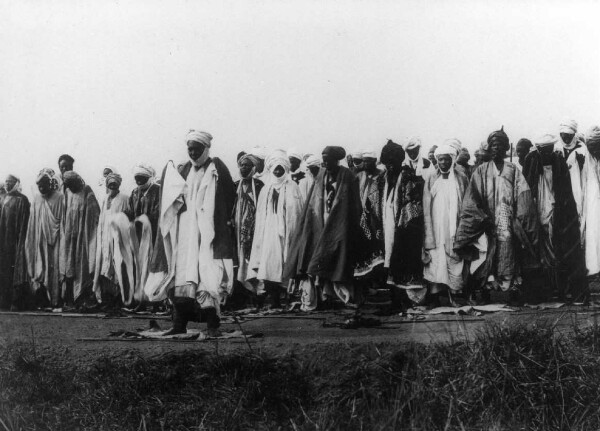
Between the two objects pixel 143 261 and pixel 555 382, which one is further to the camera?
pixel 143 261

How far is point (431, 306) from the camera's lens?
5355mm

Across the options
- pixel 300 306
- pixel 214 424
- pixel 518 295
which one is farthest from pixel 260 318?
pixel 518 295

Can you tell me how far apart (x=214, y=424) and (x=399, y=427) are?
3.95 ft

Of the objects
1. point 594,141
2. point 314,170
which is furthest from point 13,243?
point 594,141

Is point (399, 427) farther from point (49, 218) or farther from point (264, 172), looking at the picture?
point (49, 218)

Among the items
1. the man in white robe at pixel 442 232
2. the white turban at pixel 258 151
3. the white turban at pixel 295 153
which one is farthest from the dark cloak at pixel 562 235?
the white turban at pixel 258 151

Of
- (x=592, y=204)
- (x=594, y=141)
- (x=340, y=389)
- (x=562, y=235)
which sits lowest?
(x=340, y=389)

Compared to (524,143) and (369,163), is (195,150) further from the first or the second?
(524,143)

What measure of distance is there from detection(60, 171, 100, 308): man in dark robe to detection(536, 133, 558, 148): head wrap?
12.1 ft

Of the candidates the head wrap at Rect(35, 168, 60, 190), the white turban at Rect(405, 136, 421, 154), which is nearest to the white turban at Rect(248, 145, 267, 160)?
the white turban at Rect(405, 136, 421, 154)

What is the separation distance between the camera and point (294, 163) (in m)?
5.38

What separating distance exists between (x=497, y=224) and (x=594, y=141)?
1.03m

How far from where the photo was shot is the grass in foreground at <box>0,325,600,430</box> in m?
4.39

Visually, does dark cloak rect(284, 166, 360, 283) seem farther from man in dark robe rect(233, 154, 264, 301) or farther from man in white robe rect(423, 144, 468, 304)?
man in white robe rect(423, 144, 468, 304)
